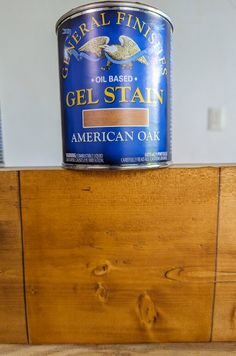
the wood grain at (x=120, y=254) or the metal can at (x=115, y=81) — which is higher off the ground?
the metal can at (x=115, y=81)

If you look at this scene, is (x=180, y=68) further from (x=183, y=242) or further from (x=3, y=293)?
(x=3, y=293)

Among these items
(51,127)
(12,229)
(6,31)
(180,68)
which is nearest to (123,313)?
(12,229)

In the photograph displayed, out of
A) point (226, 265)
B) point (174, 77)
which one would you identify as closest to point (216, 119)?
point (174, 77)

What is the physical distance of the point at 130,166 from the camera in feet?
1.17

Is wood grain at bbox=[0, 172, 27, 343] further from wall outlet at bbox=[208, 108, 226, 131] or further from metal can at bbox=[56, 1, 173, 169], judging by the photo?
wall outlet at bbox=[208, 108, 226, 131]

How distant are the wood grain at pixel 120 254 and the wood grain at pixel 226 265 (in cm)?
1

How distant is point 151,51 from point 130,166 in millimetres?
162

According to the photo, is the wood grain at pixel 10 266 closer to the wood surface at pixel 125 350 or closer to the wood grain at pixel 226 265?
the wood surface at pixel 125 350

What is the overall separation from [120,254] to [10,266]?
17cm

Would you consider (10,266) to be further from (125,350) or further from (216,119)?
(216,119)

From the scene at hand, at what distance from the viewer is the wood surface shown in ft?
1.24

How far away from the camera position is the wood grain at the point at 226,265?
39cm

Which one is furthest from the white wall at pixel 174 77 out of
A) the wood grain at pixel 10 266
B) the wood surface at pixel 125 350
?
the wood surface at pixel 125 350

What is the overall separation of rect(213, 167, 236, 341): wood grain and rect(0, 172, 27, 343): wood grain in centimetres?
31
